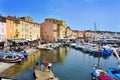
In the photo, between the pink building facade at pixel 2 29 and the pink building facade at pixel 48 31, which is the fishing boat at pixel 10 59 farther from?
the pink building facade at pixel 48 31

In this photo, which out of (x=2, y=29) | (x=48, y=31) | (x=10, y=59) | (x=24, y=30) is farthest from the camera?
(x=48, y=31)

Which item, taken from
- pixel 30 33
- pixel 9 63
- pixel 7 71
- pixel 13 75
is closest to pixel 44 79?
pixel 13 75

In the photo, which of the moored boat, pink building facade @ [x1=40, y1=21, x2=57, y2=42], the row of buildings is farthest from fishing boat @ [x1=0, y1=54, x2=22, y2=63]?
pink building facade @ [x1=40, y1=21, x2=57, y2=42]

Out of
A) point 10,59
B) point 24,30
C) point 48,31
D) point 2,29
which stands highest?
point 48,31

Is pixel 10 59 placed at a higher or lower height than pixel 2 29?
lower

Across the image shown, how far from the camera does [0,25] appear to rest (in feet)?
221

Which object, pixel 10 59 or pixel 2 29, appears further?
pixel 2 29

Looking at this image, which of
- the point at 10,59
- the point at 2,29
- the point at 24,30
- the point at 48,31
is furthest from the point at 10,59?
the point at 48,31

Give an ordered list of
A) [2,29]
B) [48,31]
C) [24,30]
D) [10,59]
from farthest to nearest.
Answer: [48,31], [24,30], [2,29], [10,59]

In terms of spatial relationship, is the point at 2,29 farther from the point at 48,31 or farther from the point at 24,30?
the point at 48,31

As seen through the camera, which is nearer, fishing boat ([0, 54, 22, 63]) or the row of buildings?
fishing boat ([0, 54, 22, 63])

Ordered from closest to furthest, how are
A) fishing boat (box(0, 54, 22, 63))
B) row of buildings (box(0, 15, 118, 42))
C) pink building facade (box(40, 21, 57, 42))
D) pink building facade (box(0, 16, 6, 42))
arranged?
fishing boat (box(0, 54, 22, 63)) < pink building facade (box(0, 16, 6, 42)) < row of buildings (box(0, 15, 118, 42)) < pink building facade (box(40, 21, 57, 42))

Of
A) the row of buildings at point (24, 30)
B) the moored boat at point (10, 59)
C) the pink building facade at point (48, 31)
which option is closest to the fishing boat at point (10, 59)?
the moored boat at point (10, 59)

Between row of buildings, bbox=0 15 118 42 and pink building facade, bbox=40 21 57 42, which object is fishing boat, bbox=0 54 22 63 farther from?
pink building facade, bbox=40 21 57 42
